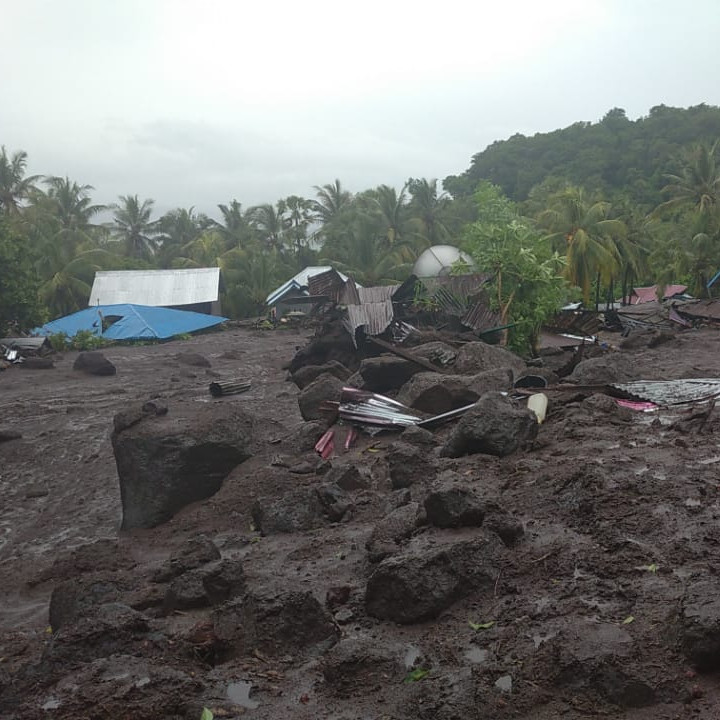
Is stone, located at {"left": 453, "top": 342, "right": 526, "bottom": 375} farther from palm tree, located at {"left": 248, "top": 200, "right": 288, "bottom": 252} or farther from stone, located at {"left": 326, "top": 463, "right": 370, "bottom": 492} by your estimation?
palm tree, located at {"left": 248, "top": 200, "right": 288, "bottom": 252}

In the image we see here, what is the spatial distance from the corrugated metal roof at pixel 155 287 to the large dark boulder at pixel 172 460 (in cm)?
3067

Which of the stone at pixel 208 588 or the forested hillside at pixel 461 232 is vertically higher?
the forested hillside at pixel 461 232

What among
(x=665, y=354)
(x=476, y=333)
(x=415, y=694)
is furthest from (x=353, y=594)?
(x=665, y=354)

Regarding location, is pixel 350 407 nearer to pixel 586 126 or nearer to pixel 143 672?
pixel 143 672

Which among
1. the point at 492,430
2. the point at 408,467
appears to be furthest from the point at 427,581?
the point at 492,430

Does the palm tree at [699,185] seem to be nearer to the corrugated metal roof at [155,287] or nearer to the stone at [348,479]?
the corrugated metal roof at [155,287]

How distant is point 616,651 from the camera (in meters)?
3.58

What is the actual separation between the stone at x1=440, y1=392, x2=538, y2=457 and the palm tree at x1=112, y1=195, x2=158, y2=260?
4787 centimetres

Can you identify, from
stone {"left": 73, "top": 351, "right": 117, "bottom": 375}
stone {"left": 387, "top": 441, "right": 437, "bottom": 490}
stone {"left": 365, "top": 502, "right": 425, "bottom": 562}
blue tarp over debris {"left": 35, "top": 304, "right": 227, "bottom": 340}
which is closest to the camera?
stone {"left": 365, "top": 502, "right": 425, "bottom": 562}

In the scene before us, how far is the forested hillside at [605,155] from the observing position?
191ft

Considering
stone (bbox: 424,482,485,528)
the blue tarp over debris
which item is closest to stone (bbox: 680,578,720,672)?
stone (bbox: 424,482,485,528)

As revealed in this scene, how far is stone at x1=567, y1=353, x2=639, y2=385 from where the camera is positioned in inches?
445

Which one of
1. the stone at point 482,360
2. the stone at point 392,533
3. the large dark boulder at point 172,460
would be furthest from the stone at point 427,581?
the stone at point 482,360

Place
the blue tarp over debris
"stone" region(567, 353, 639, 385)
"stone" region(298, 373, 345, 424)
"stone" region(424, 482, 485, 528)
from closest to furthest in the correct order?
"stone" region(424, 482, 485, 528) → "stone" region(567, 353, 639, 385) → "stone" region(298, 373, 345, 424) → the blue tarp over debris
